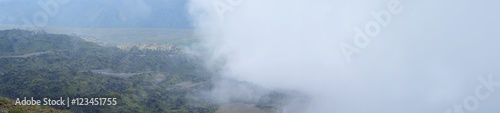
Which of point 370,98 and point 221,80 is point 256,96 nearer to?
point 221,80

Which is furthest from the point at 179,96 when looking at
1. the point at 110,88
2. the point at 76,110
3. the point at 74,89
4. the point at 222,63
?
the point at 222,63

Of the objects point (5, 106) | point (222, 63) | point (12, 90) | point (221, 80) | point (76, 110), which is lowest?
point (5, 106)

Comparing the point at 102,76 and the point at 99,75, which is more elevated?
the point at 99,75

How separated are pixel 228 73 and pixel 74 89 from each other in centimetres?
3678

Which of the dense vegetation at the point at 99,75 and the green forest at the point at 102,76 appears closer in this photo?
the green forest at the point at 102,76

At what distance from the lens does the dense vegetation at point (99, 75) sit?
5930 centimetres

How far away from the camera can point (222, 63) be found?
106 m

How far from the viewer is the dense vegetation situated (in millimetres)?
59300

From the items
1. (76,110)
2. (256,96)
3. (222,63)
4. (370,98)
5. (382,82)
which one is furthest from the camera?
(222,63)

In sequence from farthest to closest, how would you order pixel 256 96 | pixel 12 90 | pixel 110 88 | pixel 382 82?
pixel 382 82, pixel 256 96, pixel 110 88, pixel 12 90

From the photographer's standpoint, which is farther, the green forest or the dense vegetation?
the dense vegetation

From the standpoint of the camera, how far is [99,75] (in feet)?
242

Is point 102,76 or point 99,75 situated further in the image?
point 99,75

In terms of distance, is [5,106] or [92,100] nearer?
[5,106]
